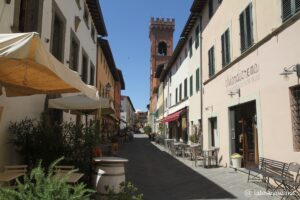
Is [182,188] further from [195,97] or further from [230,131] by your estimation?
[195,97]

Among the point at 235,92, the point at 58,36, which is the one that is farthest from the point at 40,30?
the point at 235,92

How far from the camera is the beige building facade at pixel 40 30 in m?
6.33

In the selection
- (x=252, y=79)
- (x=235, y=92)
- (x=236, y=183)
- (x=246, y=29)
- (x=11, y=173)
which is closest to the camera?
(x=11, y=173)

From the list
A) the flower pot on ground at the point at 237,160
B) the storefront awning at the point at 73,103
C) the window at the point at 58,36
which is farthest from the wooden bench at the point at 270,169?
the window at the point at 58,36

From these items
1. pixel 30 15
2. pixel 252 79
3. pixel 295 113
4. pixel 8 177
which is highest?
pixel 30 15

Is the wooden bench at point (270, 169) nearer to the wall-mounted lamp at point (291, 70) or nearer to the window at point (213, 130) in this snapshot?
the wall-mounted lamp at point (291, 70)

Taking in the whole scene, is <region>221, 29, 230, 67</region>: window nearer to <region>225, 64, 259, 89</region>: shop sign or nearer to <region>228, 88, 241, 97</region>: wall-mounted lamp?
<region>225, 64, 259, 89</region>: shop sign

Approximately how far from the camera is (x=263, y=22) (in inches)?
362

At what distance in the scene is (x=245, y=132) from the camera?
11680 mm

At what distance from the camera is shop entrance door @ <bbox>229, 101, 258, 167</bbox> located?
11258mm

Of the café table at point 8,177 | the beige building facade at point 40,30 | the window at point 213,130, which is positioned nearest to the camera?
the café table at point 8,177

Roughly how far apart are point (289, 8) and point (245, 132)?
17.2 ft

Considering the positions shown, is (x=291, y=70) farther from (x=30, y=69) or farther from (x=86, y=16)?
(x=86, y=16)

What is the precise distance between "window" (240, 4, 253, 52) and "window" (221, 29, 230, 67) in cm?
150
